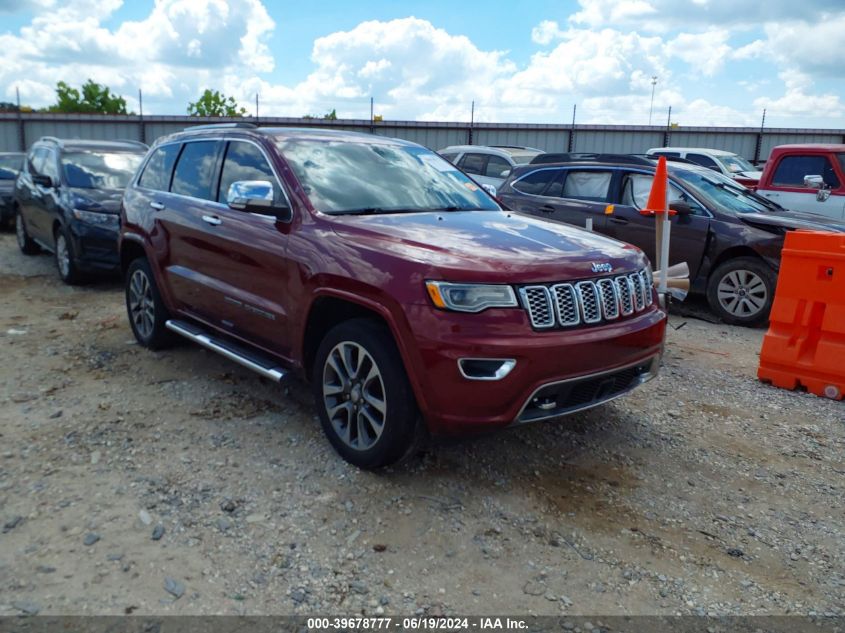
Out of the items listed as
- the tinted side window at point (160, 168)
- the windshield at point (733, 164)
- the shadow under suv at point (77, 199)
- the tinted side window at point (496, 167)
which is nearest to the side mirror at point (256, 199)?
the tinted side window at point (160, 168)

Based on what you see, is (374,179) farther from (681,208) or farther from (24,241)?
(24,241)

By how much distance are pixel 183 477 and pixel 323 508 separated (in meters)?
0.83

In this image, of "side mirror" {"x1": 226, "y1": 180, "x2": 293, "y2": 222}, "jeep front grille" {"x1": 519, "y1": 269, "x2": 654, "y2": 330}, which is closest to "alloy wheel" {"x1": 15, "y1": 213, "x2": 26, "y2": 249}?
"side mirror" {"x1": 226, "y1": 180, "x2": 293, "y2": 222}

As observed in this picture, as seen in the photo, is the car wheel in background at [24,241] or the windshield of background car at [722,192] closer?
the windshield of background car at [722,192]

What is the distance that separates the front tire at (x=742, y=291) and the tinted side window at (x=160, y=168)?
563 cm

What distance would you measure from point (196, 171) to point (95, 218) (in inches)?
145

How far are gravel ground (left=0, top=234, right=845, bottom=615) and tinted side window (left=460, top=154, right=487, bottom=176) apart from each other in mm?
9483

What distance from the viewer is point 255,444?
4.12 metres

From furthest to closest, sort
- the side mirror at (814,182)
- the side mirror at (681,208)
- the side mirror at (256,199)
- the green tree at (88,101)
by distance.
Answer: the green tree at (88,101), the side mirror at (814,182), the side mirror at (681,208), the side mirror at (256,199)

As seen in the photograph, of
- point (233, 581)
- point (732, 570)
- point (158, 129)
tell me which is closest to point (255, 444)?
point (233, 581)

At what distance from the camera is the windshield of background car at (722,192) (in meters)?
7.90

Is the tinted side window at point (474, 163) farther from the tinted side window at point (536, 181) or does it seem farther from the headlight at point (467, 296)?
the headlight at point (467, 296)

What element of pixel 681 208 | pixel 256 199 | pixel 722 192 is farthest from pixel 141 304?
pixel 722 192

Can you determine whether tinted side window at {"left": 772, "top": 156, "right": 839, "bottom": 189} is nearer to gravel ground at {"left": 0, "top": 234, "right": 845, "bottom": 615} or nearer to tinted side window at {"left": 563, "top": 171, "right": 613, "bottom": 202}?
tinted side window at {"left": 563, "top": 171, "right": 613, "bottom": 202}
